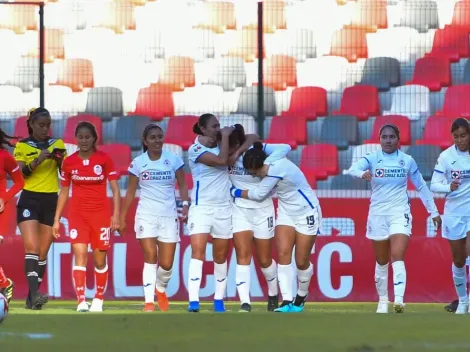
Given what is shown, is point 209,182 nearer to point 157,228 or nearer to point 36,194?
point 157,228

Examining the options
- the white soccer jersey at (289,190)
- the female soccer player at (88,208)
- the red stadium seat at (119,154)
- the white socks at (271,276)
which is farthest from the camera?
the red stadium seat at (119,154)

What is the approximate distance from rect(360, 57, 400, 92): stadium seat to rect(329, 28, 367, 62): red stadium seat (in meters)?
0.66

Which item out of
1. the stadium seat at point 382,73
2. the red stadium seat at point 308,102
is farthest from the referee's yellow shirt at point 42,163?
the stadium seat at point 382,73

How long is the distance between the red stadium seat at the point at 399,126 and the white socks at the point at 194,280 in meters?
5.81

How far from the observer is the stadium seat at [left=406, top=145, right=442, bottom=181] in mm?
16297

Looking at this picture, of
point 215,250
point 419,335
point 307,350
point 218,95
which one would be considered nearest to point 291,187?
point 215,250

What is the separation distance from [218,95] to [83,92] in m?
2.01

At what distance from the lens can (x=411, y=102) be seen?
17.8m

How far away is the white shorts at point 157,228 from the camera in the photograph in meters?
12.4

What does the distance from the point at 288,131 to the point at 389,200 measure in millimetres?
5388

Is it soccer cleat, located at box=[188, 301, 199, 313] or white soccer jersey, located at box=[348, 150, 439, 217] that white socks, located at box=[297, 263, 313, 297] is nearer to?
white soccer jersey, located at box=[348, 150, 439, 217]

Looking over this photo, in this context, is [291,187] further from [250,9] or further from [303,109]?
[250,9]

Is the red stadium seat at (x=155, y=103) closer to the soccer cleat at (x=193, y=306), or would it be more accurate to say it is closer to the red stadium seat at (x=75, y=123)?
the red stadium seat at (x=75, y=123)

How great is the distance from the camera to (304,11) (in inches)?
777
